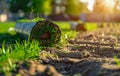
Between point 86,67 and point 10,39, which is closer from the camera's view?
point 86,67

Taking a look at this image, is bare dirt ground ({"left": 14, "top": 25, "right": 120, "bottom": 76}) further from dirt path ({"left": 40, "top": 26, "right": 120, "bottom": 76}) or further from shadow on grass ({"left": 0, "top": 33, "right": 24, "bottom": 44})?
shadow on grass ({"left": 0, "top": 33, "right": 24, "bottom": 44})

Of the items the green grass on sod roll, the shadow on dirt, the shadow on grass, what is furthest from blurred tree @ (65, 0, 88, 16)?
the shadow on dirt

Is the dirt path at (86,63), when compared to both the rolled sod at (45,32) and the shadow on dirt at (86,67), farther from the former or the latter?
the rolled sod at (45,32)

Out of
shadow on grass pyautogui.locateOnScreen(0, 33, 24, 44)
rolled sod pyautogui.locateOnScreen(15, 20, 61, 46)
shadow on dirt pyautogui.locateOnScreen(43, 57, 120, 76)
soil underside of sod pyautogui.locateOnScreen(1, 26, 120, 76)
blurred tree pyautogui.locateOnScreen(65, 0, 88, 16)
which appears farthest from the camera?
blurred tree pyautogui.locateOnScreen(65, 0, 88, 16)

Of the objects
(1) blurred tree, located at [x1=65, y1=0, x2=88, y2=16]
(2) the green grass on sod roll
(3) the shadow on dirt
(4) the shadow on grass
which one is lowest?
(3) the shadow on dirt

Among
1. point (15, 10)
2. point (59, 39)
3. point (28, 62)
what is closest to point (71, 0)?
point (15, 10)

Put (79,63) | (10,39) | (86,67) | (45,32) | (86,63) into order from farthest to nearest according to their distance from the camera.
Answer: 1. (10,39)
2. (45,32)
3. (79,63)
4. (86,63)
5. (86,67)

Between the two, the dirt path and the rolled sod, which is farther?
the rolled sod

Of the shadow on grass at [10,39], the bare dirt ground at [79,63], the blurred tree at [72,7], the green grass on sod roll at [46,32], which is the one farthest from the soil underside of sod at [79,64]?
the blurred tree at [72,7]

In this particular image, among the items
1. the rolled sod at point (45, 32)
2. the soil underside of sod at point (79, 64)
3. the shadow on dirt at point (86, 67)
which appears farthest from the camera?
the rolled sod at point (45, 32)

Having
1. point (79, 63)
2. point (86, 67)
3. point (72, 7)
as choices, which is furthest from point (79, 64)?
point (72, 7)

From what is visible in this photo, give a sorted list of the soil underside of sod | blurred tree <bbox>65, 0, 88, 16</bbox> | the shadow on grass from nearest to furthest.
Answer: the soil underside of sod < the shadow on grass < blurred tree <bbox>65, 0, 88, 16</bbox>

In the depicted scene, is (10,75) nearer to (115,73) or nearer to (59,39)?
(115,73)

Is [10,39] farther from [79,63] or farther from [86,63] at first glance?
[86,63]
